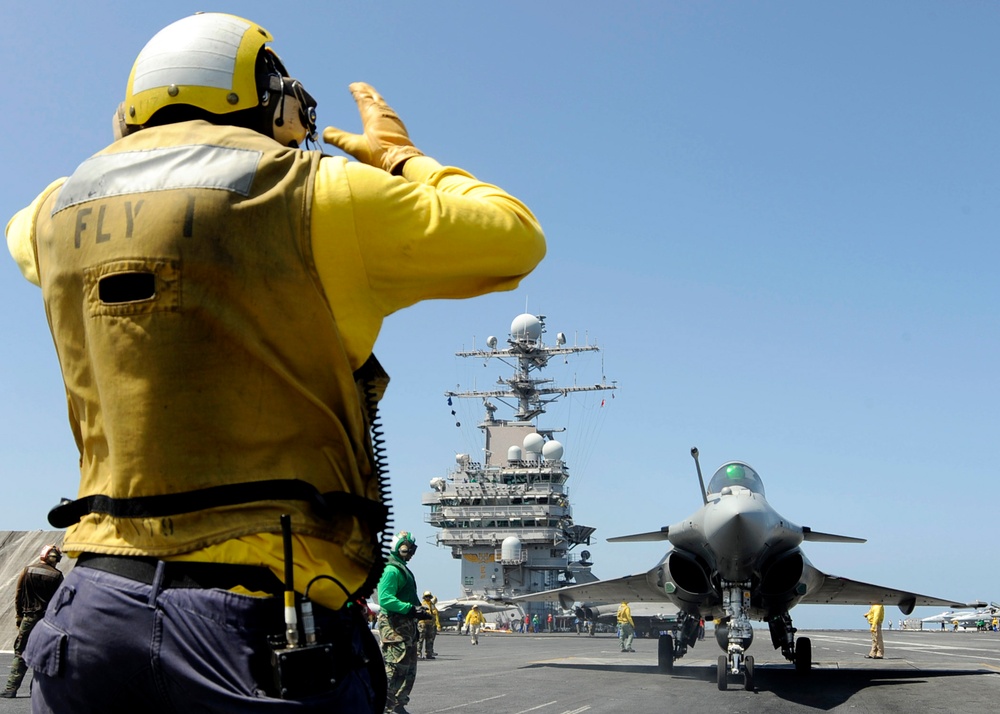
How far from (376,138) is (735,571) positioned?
13.1 metres

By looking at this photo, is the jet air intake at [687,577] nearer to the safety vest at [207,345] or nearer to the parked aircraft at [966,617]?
the safety vest at [207,345]

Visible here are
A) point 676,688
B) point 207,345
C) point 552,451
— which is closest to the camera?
point 207,345

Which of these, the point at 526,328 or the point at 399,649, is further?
the point at 526,328

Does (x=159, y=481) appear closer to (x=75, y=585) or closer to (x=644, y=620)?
(x=75, y=585)

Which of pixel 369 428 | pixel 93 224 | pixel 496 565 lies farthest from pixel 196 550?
pixel 496 565

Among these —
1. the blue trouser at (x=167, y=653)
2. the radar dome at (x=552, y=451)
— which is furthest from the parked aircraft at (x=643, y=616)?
the blue trouser at (x=167, y=653)

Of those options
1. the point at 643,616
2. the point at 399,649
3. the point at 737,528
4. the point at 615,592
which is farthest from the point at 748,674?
the point at 643,616

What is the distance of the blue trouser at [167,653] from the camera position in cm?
182

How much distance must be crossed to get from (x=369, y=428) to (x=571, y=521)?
4917 centimetres

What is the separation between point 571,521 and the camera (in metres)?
50.5

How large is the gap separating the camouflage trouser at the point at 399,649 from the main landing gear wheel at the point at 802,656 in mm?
10644

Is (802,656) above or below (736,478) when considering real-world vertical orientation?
below

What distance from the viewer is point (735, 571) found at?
46.7 ft

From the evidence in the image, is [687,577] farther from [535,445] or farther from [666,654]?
[535,445]
